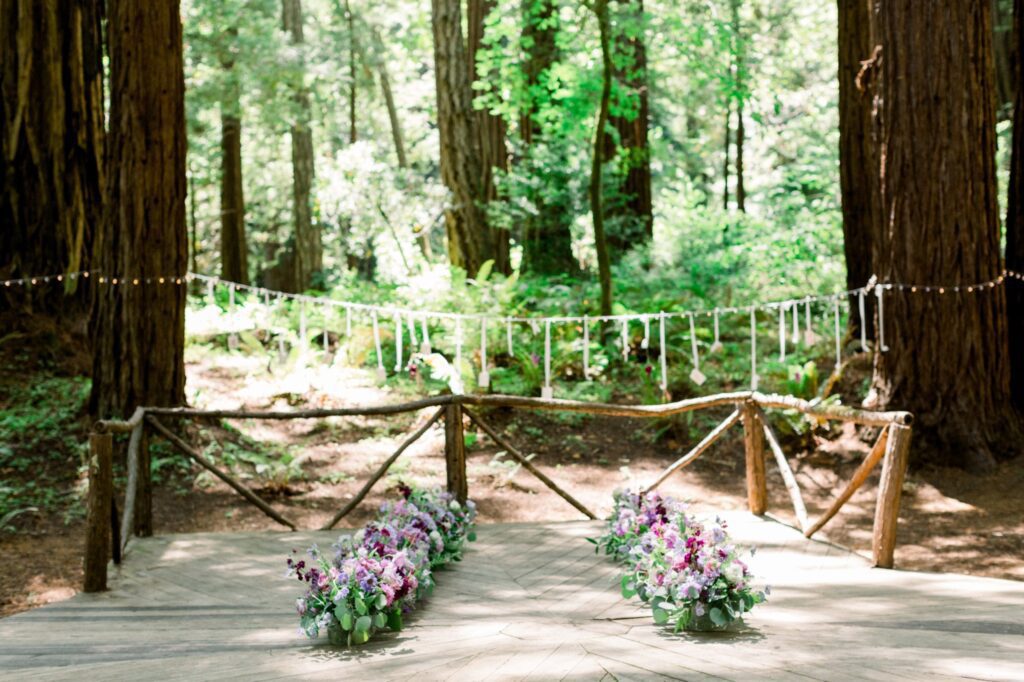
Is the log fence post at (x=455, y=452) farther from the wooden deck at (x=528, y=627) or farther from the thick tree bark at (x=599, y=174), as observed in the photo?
the thick tree bark at (x=599, y=174)

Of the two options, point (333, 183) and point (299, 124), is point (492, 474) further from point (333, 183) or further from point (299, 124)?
point (299, 124)

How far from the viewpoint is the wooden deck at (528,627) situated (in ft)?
12.6

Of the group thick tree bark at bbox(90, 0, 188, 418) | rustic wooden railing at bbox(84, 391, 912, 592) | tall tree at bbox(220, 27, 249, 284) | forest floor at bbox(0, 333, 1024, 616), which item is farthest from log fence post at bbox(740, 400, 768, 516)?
tall tree at bbox(220, 27, 249, 284)

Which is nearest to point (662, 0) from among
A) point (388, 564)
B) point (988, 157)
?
point (988, 157)

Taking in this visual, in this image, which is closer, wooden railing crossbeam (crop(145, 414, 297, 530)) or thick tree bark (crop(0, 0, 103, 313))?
wooden railing crossbeam (crop(145, 414, 297, 530))

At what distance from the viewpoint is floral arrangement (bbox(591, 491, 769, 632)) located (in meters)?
4.57

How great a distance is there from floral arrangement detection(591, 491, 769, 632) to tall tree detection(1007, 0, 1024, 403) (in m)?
5.24

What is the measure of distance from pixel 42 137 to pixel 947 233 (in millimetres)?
8473

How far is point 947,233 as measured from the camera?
8.73 meters

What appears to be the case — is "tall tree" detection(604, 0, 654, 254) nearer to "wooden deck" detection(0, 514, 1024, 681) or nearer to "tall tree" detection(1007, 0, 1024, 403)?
"tall tree" detection(1007, 0, 1024, 403)

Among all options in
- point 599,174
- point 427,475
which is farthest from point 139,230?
point 599,174

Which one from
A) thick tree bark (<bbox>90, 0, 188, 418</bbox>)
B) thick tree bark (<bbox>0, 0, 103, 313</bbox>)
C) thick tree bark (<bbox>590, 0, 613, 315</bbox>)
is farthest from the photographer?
thick tree bark (<bbox>590, 0, 613, 315</bbox>)

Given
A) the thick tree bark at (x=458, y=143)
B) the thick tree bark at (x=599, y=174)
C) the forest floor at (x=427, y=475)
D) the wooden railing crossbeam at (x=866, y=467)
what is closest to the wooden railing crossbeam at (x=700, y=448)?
the forest floor at (x=427, y=475)

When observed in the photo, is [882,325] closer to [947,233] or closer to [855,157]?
[947,233]
